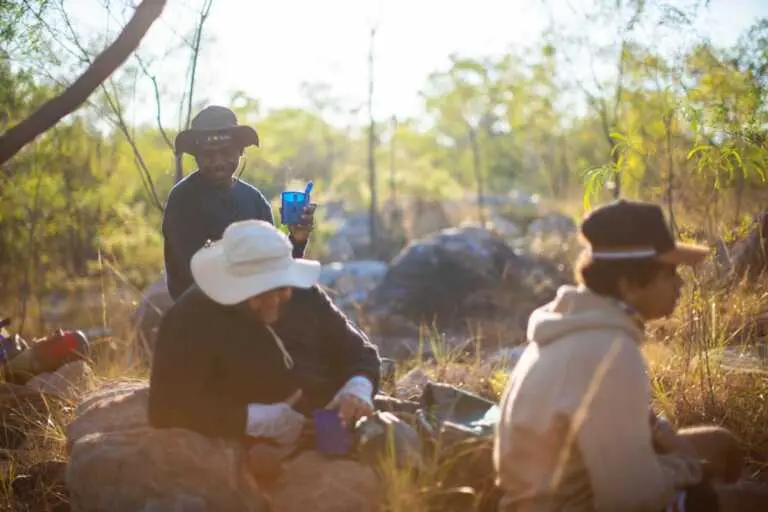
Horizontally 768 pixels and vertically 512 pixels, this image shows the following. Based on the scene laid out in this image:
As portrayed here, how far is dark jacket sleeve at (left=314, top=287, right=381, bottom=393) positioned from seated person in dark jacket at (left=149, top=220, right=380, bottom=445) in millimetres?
13

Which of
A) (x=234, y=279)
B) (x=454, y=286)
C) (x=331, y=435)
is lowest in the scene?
(x=454, y=286)

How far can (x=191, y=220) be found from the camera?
505 cm

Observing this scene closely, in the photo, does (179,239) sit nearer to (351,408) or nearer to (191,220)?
(191,220)

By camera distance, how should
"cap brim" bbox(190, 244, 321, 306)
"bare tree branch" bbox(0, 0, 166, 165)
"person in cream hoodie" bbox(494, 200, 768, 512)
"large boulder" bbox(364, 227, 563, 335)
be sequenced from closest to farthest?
"person in cream hoodie" bbox(494, 200, 768, 512)
"cap brim" bbox(190, 244, 321, 306)
"bare tree branch" bbox(0, 0, 166, 165)
"large boulder" bbox(364, 227, 563, 335)

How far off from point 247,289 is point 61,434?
1905 millimetres

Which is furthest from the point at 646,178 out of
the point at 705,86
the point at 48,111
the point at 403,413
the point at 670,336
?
the point at 48,111

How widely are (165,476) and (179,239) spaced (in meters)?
1.64

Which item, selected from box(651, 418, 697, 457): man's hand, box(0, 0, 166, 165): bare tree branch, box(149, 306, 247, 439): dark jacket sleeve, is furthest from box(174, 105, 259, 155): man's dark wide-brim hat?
box(651, 418, 697, 457): man's hand

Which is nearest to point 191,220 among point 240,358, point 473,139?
point 240,358

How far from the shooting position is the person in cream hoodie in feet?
8.82

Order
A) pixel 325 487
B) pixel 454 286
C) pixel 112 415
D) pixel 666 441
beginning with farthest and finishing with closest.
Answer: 1. pixel 454 286
2. pixel 112 415
3. pixel 325 487
4. pixel 666 441

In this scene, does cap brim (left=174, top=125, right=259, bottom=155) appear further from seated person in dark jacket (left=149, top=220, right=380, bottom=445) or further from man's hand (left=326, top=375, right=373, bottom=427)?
man's hand (left=326, top=375, right=373, bottom=427)

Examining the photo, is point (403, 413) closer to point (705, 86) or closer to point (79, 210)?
point (705, 86)

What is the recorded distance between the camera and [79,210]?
13102mm
